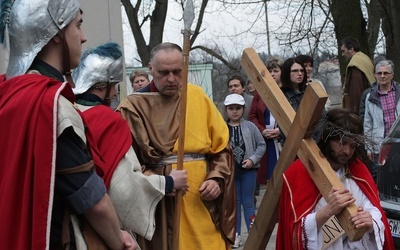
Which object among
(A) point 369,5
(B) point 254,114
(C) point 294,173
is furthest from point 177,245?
(A) point 369,5

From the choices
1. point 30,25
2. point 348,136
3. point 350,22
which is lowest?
point 348,136

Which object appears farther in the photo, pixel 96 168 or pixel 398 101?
pixel 398 101

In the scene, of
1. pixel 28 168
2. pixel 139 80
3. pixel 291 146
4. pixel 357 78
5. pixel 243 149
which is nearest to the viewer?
pixel 28 168

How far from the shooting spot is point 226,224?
4926 millimetres

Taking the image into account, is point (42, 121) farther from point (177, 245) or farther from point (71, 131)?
point (177, 245)

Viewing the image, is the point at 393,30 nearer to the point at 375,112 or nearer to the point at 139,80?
the point at 375,112

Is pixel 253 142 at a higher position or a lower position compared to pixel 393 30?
lower

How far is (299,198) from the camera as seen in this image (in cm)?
421

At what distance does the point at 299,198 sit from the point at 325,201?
0.16 m

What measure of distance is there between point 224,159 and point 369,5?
16.2 metres

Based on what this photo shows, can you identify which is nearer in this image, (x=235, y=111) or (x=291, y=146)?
(x=291, y=146)

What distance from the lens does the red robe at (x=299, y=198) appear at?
4191 mm

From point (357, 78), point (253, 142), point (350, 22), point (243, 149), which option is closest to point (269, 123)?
point (253, 142)

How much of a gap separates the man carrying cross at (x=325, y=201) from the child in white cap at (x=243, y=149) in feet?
12.6
